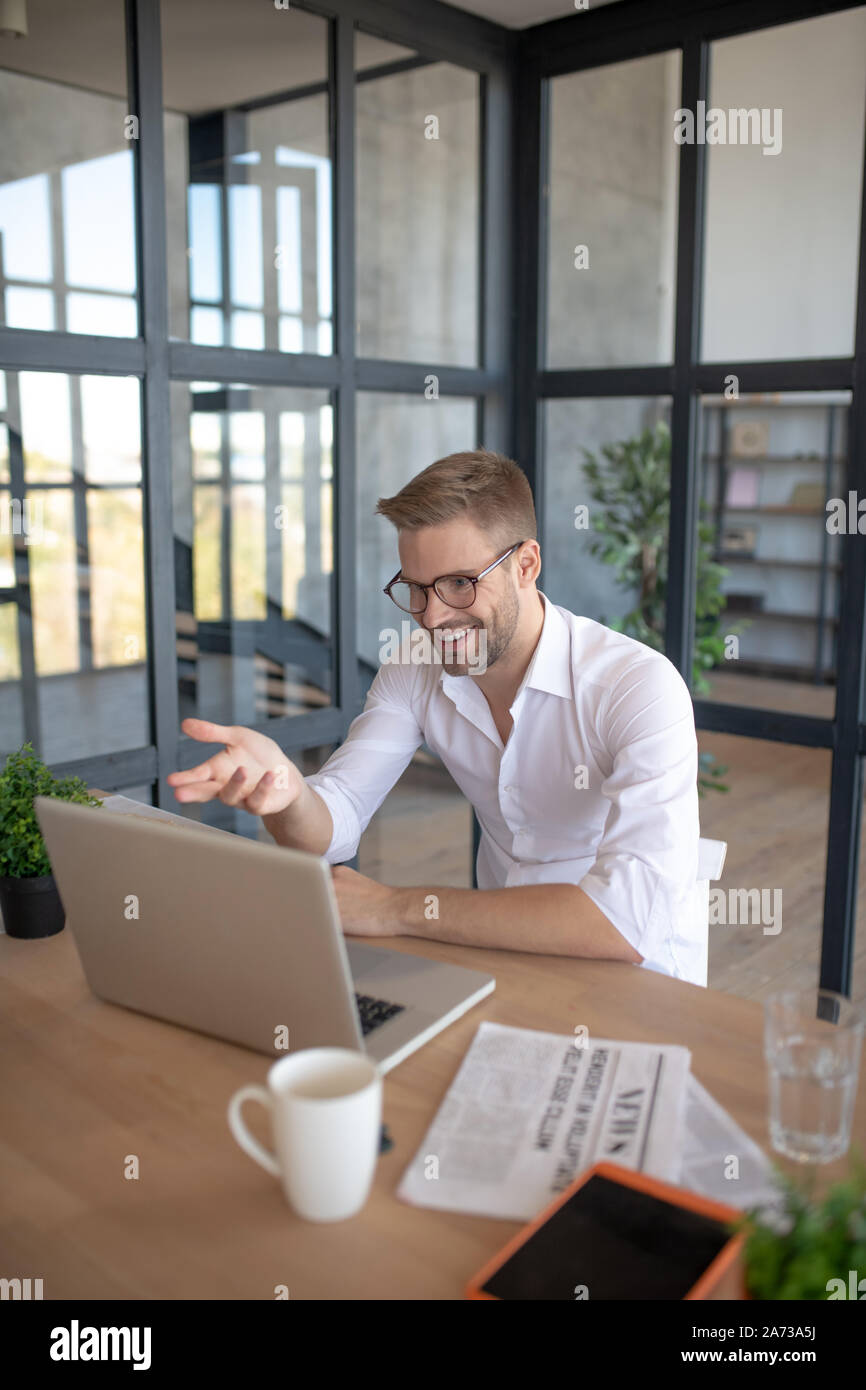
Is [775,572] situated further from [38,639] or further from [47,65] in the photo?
[47,65]

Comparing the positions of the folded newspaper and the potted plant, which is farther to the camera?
the potted plant

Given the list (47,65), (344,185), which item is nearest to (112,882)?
(47,65)

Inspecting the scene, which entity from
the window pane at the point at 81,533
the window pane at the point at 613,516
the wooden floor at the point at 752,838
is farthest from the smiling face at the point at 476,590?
the window pane at the point at 613,516

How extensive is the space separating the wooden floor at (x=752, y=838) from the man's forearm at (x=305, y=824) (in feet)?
4.45

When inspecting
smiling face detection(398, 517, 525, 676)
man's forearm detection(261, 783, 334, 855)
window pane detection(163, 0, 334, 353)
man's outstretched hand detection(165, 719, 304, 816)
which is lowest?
man's forearm detection(261, 783, 334, 855)

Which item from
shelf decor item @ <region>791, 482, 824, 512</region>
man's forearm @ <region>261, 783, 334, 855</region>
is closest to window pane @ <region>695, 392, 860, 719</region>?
shelf decor item @ <region>791, 482, 824, 512</region>

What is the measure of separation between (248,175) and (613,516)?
1676mm

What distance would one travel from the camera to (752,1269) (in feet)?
2.16

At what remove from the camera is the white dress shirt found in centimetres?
154

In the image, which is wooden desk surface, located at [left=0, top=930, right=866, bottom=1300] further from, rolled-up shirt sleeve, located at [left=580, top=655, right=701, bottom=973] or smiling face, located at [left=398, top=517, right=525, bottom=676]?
smiling face, located at [left=398, top=517, right=525, bottom=676]

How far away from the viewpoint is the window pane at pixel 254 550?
2.70 meters

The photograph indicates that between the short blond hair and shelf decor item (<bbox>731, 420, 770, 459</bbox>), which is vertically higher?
shelf decor item (<bbox>731, 420, 770, 459</bbox>)

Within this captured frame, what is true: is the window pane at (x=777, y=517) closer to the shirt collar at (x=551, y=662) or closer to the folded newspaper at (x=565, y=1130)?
the shirt collar at (x=551, y=662)

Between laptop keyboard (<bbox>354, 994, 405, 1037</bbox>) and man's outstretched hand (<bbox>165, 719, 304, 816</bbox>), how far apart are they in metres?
0.31
